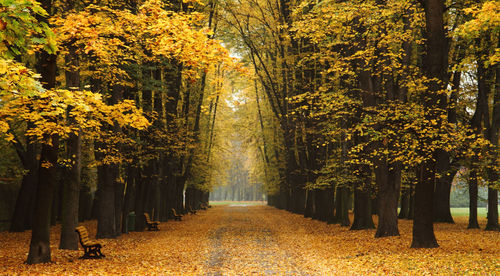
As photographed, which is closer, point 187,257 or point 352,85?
point 187,257

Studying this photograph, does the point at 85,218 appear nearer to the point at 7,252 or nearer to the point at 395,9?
the point at 7,252

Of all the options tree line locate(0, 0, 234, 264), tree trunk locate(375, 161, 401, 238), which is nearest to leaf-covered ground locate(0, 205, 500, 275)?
tree trunk locate(375, 161, 401, 238)

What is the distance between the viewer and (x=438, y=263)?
10.7m

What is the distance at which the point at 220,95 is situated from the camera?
2145 cm

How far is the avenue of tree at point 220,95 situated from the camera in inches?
408

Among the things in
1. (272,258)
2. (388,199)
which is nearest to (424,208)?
(388,199)

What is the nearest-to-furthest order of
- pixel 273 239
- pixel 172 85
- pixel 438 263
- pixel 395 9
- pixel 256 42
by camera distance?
pixel 438 263 → pixel 395 9 → pixel 273 239 → pixel 172 85 → pixel 256 42

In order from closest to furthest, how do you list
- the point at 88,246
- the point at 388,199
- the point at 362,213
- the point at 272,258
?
the point at 88,246
the point at 272,258
the point at 388,199
the point at 362,213

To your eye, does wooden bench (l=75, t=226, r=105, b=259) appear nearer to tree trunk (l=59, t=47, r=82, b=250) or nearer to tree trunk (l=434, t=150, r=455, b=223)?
tree trunk (l=59, t=47, r=82, b=250)

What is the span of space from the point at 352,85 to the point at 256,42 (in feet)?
40.0

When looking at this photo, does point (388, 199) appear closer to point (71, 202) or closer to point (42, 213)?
point (71, 202)

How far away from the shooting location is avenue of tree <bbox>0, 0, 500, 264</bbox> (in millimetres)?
10375

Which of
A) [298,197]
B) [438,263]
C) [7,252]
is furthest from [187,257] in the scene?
[298,197]

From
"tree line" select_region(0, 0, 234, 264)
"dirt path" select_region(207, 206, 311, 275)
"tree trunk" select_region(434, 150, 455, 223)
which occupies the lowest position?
"dirt path" select_region(207, 206, 311, 275)
